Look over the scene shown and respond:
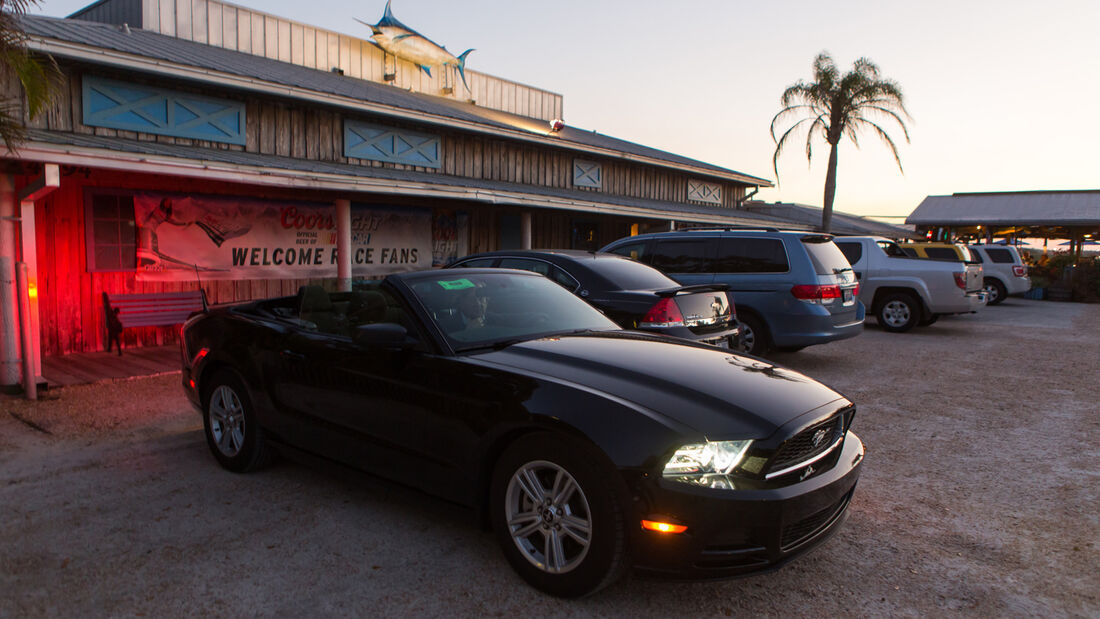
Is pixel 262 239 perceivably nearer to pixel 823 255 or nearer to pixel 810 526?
pixel 823 255

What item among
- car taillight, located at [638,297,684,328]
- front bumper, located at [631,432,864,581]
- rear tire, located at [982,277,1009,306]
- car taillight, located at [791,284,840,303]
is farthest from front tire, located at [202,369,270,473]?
rear tire, located at [982,277,1009,306]

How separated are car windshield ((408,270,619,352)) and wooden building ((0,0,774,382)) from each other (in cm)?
525

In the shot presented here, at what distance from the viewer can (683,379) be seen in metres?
3.12

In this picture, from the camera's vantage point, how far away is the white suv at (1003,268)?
790 inches

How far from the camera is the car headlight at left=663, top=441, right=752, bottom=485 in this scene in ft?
8.66

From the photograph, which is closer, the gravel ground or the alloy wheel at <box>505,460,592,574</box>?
the alloy wheel at <box>505,460,592,574</box>

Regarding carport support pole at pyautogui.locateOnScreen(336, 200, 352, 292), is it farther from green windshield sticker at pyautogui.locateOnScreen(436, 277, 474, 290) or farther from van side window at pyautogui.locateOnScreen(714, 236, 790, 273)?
green windshield sticker at pyautogui.locateOnScreen(436, 277, 474, 290)

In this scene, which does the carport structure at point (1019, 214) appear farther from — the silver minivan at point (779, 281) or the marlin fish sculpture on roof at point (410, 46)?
the silver minivan at point (779, 281)

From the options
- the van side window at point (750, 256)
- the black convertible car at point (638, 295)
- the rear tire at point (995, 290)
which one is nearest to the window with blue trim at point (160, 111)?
the black convertible car at point (638, 295)

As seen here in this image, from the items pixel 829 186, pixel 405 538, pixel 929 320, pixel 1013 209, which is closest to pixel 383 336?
pixel 405 538

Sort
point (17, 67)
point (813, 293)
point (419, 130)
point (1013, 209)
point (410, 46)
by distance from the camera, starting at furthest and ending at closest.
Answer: point (1013, 209) < point (410, 46) < point (419, 130) < point (813, 293) < point (17, 67)

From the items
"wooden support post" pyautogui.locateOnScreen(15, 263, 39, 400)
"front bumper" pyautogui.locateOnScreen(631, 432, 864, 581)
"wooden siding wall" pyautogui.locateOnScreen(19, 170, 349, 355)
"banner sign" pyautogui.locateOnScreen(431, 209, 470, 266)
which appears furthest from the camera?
"banner sign" pyautogui.locateOnScreen(431, 209, 470, 266)

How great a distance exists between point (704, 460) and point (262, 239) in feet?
34.1

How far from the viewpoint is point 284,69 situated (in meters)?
14.2
